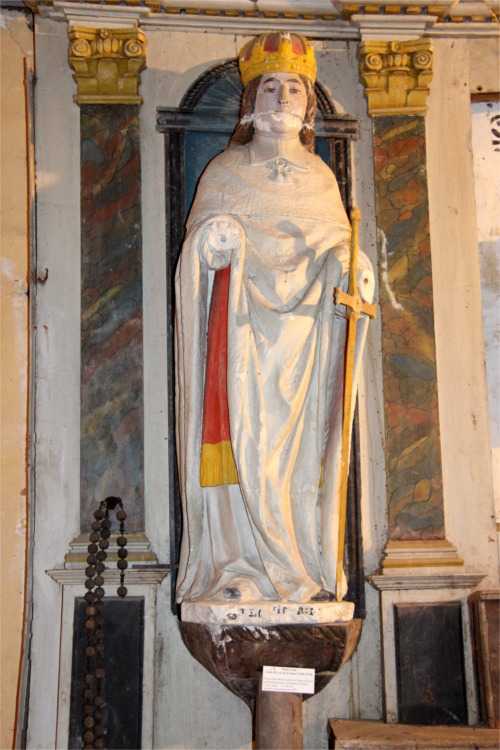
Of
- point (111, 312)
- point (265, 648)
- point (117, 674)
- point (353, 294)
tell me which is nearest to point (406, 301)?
point (353, 294)

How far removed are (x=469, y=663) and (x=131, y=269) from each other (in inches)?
90.3

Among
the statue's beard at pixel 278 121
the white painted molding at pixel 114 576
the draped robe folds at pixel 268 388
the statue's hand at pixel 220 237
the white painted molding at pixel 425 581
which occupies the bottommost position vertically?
the white painted molding at pixel 425 581

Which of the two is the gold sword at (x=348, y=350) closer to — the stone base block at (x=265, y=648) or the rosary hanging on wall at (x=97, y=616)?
the stone base block at (x=265, y=648)

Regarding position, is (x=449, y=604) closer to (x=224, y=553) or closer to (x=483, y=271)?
(x=224, y=553)

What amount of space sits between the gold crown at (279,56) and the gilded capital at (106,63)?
2.24 ft

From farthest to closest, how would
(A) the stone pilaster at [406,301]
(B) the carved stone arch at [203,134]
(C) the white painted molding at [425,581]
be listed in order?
(B) the carved stone arch at [203,134] → (A) the stone pilaster at [406,301] → (C) the white painted molding at [425,581]

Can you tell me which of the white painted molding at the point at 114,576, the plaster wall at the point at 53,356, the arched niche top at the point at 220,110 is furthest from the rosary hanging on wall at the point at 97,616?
the arched niche top at the point at 220,110

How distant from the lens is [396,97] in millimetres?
4812

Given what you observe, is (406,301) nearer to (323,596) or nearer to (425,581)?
(425,581)

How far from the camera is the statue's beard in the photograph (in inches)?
165

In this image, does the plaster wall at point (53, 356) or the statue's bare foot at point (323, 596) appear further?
the plaster wall at point (53, 356)

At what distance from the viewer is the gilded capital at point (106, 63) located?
4.65 m

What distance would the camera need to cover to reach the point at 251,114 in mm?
4277

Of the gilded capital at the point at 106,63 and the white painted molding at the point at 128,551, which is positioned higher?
the gilded capital at the point at 106,63
